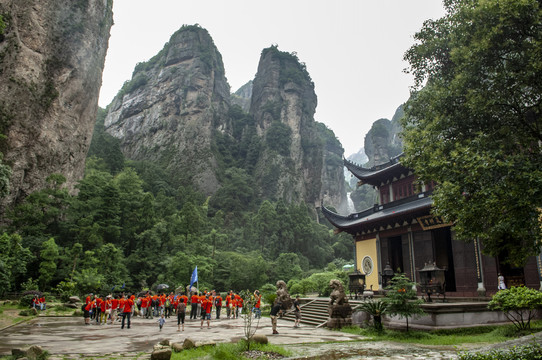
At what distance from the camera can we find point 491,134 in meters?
10.1

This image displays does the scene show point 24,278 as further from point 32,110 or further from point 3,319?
point 32,110

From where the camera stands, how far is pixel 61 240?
30531 millimetres

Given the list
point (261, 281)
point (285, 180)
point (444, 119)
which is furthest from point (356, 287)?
point (285, 180)

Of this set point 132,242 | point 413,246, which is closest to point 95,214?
point 132,242

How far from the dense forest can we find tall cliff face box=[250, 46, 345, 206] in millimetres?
17469

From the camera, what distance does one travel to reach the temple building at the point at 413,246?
48.3 feet

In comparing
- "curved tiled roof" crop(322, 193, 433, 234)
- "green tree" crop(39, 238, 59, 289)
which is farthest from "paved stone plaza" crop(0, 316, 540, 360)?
"green tree" crop(39, 238, 59, 289)

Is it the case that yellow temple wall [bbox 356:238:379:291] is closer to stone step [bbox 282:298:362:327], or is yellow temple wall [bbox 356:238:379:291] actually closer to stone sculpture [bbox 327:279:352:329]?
stone step [bbox 282:298:362:327]

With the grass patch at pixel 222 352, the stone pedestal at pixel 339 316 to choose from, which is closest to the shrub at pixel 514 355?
the grass patch at pixel 222 352

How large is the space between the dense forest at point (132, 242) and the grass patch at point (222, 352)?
15411 millimetres

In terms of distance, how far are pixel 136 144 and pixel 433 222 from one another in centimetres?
6497

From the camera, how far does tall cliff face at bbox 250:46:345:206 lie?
7231cm

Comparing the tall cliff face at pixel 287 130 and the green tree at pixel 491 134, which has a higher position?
the tall cliff face at pixel 287 130

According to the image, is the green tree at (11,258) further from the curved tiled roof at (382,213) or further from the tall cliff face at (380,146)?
the tall cliff face at (380,146)
